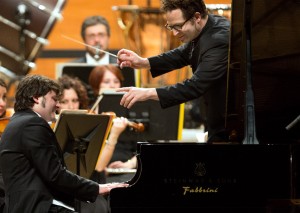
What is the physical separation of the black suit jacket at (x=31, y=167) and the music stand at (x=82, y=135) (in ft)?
1.89

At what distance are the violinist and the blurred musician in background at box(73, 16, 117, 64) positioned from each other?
521 mm

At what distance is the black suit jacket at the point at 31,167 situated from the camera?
303 cm

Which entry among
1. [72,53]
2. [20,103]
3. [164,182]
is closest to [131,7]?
[72,53]

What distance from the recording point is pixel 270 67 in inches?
117

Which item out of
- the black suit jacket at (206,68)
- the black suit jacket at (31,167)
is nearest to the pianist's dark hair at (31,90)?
the black suit jacket at (31,167)

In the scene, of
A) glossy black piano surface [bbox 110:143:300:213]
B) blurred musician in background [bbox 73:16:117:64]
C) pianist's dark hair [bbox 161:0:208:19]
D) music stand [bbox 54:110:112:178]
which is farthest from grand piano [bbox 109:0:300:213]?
blurred musician in background [bbox 73:16:117:64]

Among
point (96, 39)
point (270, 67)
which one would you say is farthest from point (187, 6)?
point (96, 39)

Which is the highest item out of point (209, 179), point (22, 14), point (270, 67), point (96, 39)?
point (22, 14)

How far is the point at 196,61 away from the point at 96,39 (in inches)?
95.9

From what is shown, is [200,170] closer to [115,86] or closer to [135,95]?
[135,95]

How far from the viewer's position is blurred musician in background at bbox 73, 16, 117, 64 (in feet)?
18.8

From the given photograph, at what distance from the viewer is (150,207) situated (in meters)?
2.74

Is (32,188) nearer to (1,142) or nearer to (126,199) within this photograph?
(1,142)

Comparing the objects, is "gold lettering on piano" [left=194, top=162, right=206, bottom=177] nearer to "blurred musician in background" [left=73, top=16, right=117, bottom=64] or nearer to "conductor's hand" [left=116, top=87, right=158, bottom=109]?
"conductor's hand" [left=116, top=87, right=158, bottom=109]
